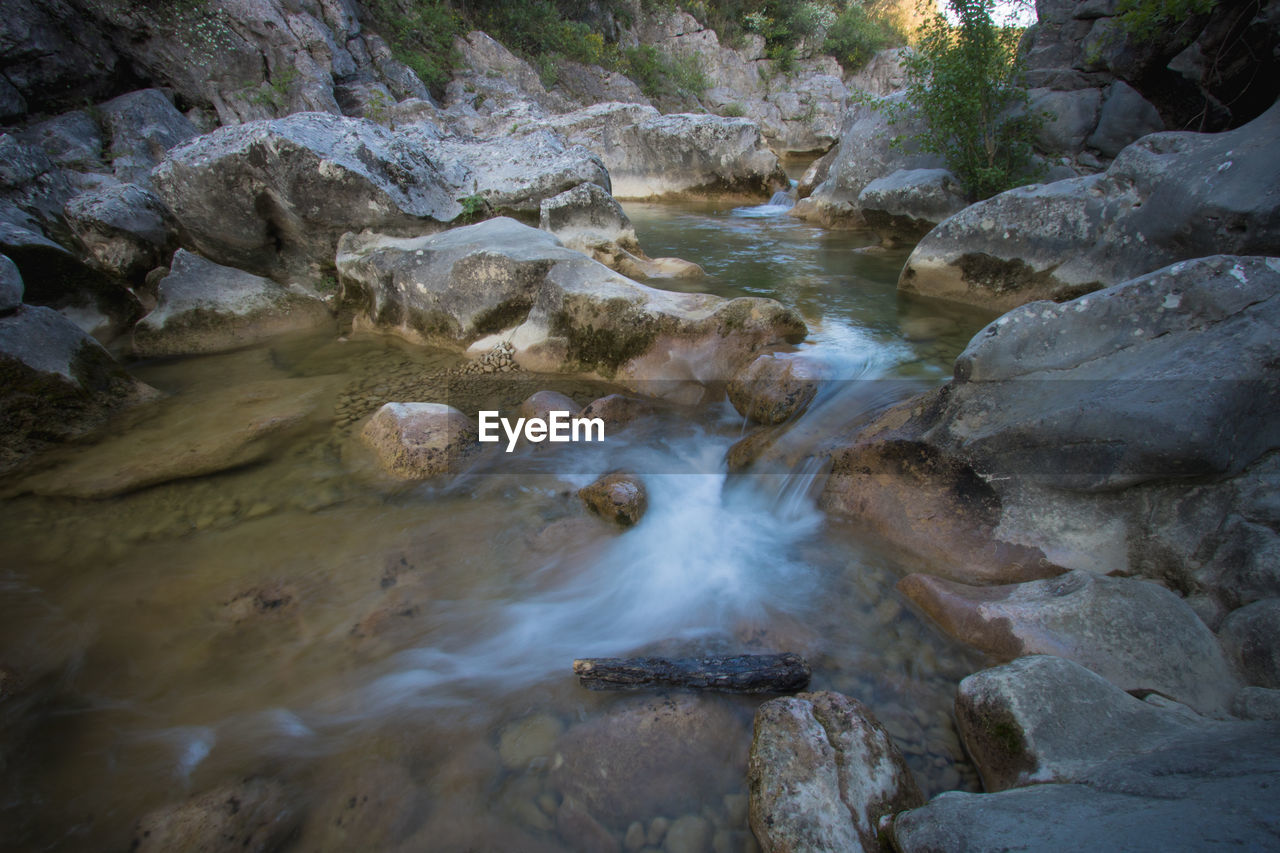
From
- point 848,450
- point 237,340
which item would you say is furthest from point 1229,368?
point 237,340

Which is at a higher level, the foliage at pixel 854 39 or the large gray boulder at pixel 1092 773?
the foliage at pixel 854 39

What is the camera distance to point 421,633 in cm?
286

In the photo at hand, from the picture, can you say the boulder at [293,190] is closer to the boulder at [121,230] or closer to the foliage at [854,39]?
the boulder at [121,230]

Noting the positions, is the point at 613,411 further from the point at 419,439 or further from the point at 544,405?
the point at 419,439

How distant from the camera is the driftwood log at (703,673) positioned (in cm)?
246

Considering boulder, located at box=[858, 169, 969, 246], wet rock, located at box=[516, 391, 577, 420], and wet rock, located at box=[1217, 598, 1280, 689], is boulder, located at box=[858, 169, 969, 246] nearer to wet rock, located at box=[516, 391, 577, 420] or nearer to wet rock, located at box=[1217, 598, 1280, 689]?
wet rock, located at box=[516, 391, 577, 420]

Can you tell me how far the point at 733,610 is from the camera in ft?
9.89

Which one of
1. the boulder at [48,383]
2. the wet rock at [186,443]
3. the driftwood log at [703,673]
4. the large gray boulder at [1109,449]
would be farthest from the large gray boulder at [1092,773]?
the boulder at [48,383]

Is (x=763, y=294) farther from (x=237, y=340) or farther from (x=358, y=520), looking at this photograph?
(x=237, y=340)

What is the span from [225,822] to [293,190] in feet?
21.3

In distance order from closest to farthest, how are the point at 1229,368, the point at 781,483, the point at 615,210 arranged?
the point at 1229,368
the point at 781,483
the point at 615,210

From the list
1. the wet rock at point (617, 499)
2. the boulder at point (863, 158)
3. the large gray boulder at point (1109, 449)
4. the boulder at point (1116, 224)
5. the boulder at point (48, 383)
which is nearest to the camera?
the large gray boulder at point (1109, 449)

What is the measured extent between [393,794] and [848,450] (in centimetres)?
310

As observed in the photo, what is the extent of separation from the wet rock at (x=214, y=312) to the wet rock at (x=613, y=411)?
13.4 feet
